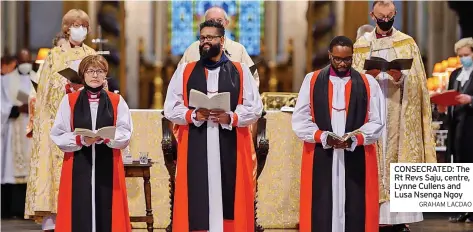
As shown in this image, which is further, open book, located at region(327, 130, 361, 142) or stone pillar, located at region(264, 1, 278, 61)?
stone pillar, located at region(264, 1, 278, 61)

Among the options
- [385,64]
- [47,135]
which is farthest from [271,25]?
[385,64]

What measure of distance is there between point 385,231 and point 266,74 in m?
7.17

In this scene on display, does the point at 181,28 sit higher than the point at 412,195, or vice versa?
the point at 181,28

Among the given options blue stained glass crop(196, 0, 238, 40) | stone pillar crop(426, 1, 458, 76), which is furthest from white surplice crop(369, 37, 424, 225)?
blue stained glass crop(196, 0, 238, 40)

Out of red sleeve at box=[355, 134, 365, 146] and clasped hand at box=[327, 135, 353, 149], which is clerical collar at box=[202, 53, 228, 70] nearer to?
clasped hand at box=[327, 135, 353, 149]

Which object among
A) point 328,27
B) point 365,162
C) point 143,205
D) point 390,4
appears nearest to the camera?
point 365,162

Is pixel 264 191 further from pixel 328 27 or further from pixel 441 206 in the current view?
pixel 328 27

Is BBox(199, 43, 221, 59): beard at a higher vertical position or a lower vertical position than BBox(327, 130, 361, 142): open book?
higher

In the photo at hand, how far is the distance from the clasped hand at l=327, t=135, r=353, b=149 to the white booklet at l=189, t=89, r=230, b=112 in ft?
2.22

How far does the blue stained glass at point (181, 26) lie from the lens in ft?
49.8

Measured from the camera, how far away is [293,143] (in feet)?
27.9

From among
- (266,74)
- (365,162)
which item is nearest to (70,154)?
(365,162)

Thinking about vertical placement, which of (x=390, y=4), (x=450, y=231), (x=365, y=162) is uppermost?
(x=390, y=4)

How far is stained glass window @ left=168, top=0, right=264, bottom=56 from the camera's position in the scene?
15.2 m
